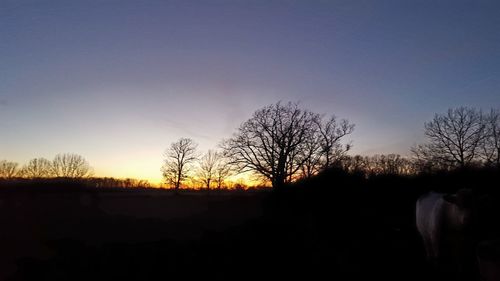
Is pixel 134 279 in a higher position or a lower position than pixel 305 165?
lower

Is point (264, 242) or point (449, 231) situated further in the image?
point (264, 242)

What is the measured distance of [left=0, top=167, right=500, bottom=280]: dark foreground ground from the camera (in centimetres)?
1024

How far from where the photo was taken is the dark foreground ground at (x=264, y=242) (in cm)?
1024

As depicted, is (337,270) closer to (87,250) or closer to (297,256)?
(297,256)

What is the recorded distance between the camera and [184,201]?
4006 centimetres

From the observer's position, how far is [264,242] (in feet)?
45.6

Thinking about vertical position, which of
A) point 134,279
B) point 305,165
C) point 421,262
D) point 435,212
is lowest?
point 134,279

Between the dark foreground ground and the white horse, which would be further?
the dark foreground ground

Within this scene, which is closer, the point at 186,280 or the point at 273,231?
the point at 186,280

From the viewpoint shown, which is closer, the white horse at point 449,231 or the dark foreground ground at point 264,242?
the white horse at point 449,231

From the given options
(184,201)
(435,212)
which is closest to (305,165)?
(184,201)

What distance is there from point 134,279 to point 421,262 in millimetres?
8154

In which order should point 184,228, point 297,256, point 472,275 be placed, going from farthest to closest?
point 184,228 → point 297,256 → point 472,275

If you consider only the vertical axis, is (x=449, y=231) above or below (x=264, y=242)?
above
